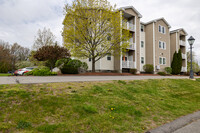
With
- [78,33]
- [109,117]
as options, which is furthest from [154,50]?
[109,117]

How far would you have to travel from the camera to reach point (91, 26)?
51.1 ft

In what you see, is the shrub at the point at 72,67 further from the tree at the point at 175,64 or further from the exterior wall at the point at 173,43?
the exterior wall at the point at 173,43

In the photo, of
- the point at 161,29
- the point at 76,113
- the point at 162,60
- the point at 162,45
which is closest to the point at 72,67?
the point at 76,113

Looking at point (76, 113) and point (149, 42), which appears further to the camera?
point (149, 42)

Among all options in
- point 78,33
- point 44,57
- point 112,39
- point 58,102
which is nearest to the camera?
point 58,102

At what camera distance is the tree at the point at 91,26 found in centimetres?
1534

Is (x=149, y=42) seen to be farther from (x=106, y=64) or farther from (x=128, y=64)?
(x=106, y=64)

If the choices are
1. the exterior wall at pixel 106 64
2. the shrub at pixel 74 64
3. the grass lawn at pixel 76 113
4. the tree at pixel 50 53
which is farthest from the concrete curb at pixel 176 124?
the exterior wall at pixel 106 64

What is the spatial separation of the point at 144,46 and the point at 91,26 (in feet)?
43.9

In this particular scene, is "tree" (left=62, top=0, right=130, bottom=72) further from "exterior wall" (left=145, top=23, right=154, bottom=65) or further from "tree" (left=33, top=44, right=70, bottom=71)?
"exterior wall" (left=145, top=23, right=154, bottom=65)

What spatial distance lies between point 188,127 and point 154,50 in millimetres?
21905

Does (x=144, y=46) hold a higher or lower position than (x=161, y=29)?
lower

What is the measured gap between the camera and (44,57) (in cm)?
1441

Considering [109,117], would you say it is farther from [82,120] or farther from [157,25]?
[157,25]
